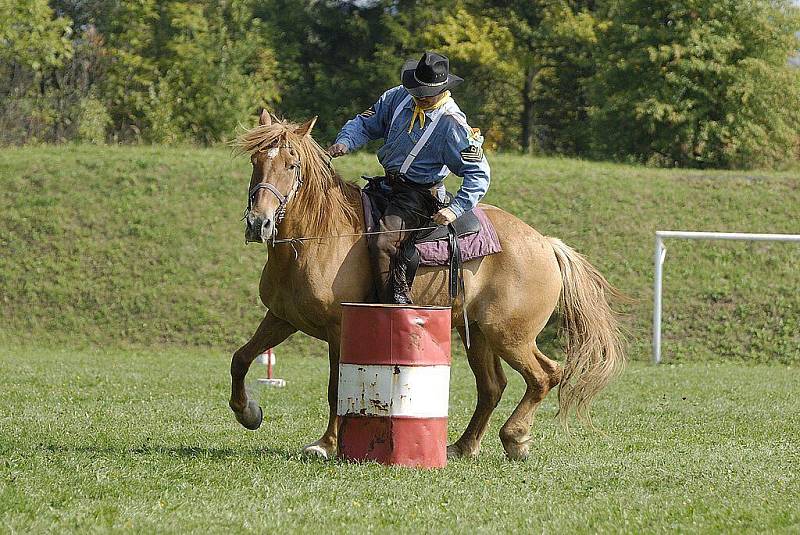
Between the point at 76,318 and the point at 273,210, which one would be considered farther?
the point at 76,318

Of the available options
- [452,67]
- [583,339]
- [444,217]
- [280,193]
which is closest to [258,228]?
[280,193]

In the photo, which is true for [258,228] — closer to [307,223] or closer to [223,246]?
[307,223]

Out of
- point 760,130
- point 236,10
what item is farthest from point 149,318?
point 236,10

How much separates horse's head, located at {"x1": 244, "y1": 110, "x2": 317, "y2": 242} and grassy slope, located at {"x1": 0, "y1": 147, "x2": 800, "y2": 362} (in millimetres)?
11696

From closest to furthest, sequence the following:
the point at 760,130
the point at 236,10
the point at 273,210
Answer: the point at 273,210 → the point at 760,130 → the point at 236,10

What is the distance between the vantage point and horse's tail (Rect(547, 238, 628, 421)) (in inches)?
333

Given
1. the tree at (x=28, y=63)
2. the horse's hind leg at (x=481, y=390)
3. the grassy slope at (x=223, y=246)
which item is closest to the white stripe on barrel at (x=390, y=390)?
the horse's hind leg at (x=481, y=390)

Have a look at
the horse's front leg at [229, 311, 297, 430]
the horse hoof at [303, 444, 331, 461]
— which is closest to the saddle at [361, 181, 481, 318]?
the horse's front leg at [229, 311, 297, 430]

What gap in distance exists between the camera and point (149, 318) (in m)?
19.2

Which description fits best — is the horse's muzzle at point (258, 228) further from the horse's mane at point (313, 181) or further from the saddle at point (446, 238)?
the saddle at point (446, 238)

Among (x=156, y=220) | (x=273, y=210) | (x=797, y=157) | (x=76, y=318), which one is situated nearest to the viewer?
(x=273, y=210)

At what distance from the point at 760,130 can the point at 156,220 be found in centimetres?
1528

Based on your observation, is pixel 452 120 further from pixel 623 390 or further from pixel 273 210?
pixel 623 390

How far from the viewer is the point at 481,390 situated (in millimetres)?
8523
